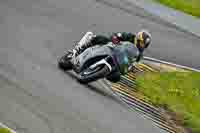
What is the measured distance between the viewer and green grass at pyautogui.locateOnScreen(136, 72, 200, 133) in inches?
798

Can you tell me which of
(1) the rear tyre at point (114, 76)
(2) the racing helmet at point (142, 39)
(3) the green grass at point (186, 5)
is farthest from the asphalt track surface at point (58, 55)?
(3) the green grass at point (186, 5)

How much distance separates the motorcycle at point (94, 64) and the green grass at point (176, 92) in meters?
1.67

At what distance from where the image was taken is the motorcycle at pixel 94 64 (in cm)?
1909

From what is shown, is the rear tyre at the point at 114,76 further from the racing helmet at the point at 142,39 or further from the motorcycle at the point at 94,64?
the racing helmet at the point at 142,39

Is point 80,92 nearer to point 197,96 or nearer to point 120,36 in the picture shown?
point 120,36

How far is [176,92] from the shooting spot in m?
21.4

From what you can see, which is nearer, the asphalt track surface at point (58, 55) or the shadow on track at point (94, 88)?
the asphalt track surface at point (58, 55)

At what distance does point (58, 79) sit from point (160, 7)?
9636 millimetres

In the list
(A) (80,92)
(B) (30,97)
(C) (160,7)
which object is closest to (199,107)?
(A) (80,92)

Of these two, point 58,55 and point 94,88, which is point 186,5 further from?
point 94,88

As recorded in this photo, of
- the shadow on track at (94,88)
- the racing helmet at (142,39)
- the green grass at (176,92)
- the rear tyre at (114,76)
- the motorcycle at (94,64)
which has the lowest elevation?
the green grass at (176,92)

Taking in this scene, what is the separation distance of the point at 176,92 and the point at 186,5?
8125mm

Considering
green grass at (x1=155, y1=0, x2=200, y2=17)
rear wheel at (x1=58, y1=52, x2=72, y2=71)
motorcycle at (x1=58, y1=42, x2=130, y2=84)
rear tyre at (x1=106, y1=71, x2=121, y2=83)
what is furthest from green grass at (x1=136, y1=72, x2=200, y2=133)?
green grass at (x1=155, y1=0, x2=200, y2=17)

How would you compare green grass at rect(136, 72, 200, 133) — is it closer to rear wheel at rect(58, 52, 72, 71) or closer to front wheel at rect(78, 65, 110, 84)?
front wheel at rect(78, 65, 110, 84)
